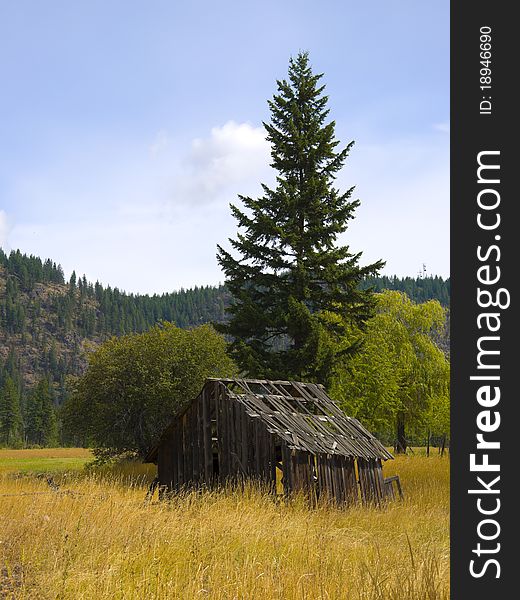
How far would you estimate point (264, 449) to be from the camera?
17766 millimetres

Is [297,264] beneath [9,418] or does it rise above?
above

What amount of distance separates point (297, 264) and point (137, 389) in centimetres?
1049

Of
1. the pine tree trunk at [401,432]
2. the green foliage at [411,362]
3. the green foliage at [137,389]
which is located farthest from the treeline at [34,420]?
the green foliage at [411,362]

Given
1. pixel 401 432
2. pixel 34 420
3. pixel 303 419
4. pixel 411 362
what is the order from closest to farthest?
pixel 303 419
pixel 411 362
pixel 401 432
pixel 34 420

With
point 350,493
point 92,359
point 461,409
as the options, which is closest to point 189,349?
point 92,359

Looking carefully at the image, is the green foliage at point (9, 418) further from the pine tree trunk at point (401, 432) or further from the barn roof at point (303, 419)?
the barn roof at point (303, 419)

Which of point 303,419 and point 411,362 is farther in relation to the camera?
point 411,362

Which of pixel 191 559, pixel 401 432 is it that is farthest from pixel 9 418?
pixel 191 559

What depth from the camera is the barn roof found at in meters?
18.0

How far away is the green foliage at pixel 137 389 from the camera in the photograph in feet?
109

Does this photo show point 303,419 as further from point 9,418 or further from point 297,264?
point 9,418

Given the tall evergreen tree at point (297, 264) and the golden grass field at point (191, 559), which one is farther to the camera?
the tall evergreen tree at point (297, 264)

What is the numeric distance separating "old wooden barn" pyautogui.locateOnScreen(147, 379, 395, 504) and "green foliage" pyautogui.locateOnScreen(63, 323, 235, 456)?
13141 millimetres

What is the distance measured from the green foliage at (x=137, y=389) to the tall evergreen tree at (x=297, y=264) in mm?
6407
